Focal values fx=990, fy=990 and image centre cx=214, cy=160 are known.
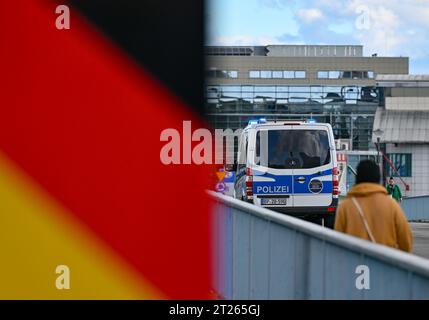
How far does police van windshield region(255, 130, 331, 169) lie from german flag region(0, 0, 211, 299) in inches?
646

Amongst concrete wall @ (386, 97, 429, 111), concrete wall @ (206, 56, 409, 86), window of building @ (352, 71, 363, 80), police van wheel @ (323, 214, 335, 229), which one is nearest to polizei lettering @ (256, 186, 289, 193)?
police van wheel @ (323, 214, 335, 229)

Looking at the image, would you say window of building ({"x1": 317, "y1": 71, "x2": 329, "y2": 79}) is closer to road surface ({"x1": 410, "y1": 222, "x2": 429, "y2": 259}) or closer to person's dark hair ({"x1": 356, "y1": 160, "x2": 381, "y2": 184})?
road surface ({"x1": 410, "y1": 222, "x2": 429, "y2": 259})

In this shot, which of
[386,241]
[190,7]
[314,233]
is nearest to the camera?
[190,7]

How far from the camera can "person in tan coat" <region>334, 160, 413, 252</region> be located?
6676 millimetres

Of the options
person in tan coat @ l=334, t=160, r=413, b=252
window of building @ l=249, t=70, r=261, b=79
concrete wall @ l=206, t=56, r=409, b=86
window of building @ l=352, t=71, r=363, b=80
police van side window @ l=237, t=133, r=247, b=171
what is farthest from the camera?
window of building @ l=352, t=71, r=363, b=80

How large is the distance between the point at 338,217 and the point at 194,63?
292 cm

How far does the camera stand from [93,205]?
14.2 ft

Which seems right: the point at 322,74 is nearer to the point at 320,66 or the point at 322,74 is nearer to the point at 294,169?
the point at 320,66

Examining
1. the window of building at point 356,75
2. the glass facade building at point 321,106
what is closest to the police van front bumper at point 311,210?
the glass facade building at point 321,106

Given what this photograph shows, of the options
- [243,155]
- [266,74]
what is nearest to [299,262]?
[243,155]

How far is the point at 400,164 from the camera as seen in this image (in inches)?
2061

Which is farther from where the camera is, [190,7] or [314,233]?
[314,233]
